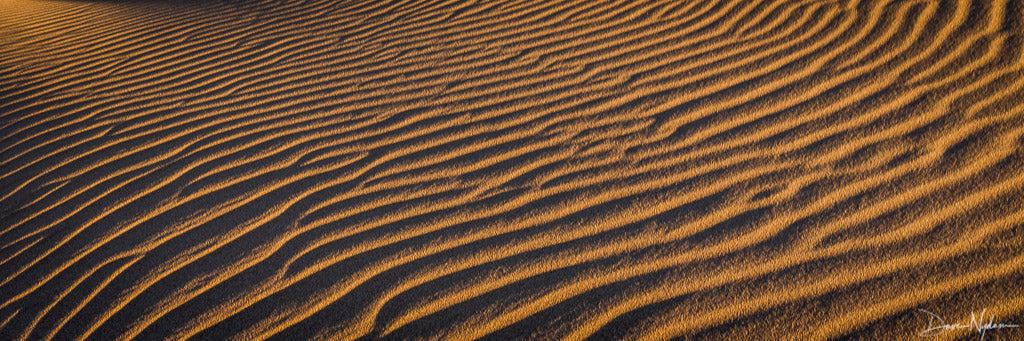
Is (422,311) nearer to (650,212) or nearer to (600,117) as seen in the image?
(650,212)

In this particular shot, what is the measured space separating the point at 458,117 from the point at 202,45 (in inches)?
107

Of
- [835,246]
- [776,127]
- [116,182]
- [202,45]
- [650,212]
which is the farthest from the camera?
[202,45]

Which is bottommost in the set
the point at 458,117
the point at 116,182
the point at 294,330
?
the point at 294,330

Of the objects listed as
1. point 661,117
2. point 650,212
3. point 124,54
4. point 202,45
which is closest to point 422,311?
point 650,212

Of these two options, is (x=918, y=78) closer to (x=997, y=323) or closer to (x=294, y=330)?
(x=997, y=323)

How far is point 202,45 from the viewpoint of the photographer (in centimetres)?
443

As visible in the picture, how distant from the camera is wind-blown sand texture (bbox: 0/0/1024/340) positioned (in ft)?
6.85

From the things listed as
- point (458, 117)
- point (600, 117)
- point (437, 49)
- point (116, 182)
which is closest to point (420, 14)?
point (437, 49)

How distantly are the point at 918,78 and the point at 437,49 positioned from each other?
2975mm

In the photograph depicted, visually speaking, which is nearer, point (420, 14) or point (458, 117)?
point (458, 117)

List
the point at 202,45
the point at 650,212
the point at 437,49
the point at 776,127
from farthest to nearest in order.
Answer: the point at 202,45, the point at 437,49, the point at 776,127, the point at 650,212

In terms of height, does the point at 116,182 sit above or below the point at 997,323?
above

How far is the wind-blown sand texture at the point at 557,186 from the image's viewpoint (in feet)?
6.85

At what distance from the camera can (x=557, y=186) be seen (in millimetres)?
2596
